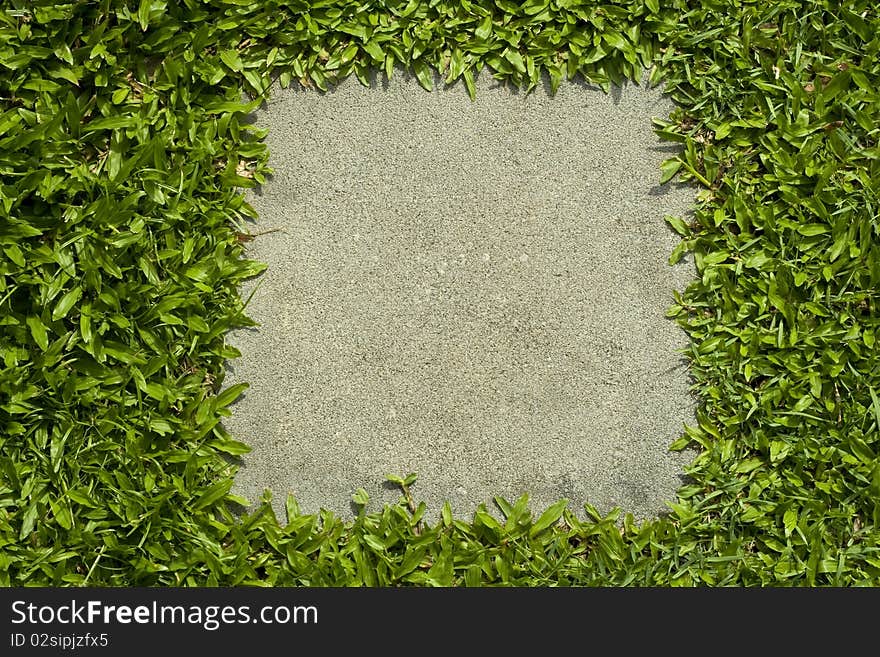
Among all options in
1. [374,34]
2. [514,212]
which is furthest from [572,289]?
[374,34]

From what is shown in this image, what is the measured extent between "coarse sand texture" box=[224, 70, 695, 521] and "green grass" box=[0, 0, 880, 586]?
0.26ft

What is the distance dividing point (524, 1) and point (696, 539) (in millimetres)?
1885

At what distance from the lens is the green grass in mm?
2703

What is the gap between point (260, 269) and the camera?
2846mm

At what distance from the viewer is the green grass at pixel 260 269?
270 centimetres

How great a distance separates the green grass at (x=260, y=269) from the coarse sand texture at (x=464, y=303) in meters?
0.08

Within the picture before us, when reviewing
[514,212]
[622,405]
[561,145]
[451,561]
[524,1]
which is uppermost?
[524,1]

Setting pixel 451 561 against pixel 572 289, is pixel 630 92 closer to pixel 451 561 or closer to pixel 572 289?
pixel 572 289

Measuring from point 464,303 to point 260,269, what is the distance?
69 cm

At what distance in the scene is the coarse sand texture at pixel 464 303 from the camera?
2807 mm

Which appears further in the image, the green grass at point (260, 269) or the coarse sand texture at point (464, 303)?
the coarse sand texture at point (464, 303)

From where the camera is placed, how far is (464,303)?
2.85 m

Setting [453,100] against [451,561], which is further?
[453,100]

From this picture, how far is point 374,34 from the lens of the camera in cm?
288
